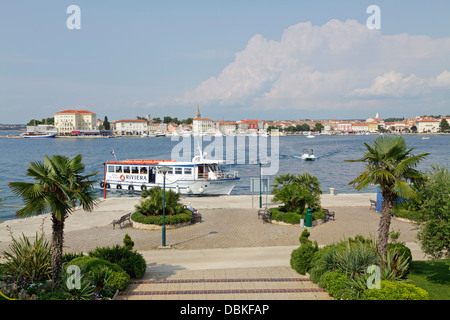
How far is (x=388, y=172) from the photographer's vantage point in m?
10.7

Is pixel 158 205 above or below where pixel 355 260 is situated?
below

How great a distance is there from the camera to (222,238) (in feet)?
58.9

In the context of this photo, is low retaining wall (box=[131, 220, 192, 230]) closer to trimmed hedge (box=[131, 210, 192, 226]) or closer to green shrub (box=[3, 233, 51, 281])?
trimmed hedge (box=[131, 210, 192, 226])

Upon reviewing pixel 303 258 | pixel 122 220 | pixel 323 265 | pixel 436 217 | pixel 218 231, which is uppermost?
pixel 436 217

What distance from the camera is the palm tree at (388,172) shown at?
424 inches

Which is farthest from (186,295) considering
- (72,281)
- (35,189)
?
(35,189)

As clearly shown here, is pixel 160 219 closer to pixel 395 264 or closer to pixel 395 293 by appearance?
pixel 395 264

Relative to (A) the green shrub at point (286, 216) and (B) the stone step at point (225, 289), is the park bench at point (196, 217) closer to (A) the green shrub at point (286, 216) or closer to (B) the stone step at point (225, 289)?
(A) the green shrub at point (286, 216)

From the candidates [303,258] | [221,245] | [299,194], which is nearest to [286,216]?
[299,194]

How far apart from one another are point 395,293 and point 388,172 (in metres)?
3.60

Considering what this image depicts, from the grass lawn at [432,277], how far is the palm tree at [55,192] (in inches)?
407

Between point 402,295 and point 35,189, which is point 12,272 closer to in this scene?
point 35,189

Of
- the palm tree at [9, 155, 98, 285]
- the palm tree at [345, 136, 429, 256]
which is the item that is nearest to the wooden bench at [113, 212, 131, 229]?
the palm tree at [9, 155, 98, 285]

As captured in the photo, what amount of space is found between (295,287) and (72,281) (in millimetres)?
6573
